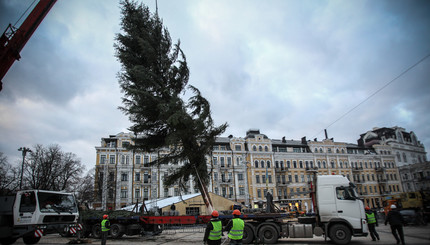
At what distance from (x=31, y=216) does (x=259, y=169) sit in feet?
148

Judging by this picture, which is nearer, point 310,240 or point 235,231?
point 235,231

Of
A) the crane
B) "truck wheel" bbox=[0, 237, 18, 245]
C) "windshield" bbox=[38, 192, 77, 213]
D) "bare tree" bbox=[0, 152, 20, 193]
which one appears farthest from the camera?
"bare tree" bbox=[0, 152, 20, 193]

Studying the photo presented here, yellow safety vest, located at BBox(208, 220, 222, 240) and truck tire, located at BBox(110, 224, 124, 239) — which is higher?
yellow safety vest, located at BBox(208, 220, 222, 240)

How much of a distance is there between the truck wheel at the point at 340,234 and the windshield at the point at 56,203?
536 inches

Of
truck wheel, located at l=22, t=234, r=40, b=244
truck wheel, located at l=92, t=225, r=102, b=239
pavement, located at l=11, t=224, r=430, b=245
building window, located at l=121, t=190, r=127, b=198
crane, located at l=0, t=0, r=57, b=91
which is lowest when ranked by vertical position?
pavement, located at l=11, t=224, r=430, b=245

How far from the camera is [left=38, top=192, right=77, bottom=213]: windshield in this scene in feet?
41.5

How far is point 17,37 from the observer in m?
13.5

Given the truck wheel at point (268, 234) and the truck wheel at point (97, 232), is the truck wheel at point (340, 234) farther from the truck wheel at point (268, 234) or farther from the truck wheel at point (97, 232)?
the truck wheel at point (97, 232)

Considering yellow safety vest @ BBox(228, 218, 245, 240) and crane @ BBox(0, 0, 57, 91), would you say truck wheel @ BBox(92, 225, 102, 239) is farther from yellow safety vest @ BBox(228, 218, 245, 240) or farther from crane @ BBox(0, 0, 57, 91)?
yellow safety vest @ BBox(228, 218, 245, 240)

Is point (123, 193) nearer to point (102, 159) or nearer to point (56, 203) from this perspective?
point (102, 159)

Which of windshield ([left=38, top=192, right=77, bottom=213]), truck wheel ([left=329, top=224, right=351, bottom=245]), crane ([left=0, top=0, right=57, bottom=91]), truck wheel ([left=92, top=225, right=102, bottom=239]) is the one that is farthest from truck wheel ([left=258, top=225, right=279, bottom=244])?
crane ([left=0, top=0, right=57, bottom=91])

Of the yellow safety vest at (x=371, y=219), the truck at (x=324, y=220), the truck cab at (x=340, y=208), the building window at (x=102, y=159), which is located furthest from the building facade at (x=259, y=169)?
the yellow safety vest at (x=371, y=219)

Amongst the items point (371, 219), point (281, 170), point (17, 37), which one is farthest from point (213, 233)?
point (281, 170)

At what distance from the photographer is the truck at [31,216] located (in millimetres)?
11781
